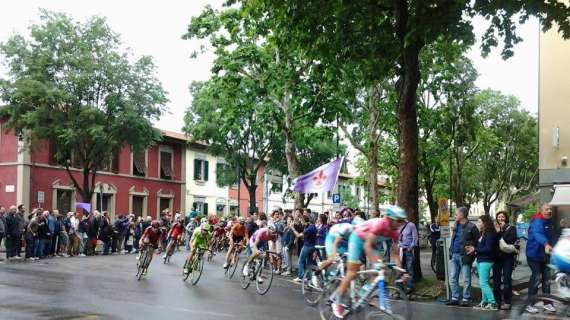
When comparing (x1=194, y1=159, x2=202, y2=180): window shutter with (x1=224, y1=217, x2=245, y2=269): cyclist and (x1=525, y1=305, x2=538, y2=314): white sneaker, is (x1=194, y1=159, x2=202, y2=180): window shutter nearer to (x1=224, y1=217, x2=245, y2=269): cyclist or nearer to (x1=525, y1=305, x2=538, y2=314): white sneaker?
(x1=224, y1=217, x2=245, y2=269): cyclist

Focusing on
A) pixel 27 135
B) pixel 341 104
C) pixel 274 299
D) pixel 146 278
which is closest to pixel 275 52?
pixel 341 104

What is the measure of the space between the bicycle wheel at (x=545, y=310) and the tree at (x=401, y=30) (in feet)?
26.4

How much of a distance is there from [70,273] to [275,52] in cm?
1100

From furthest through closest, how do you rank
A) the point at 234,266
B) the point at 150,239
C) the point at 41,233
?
the point at 41,233 → the point at 234,266 → the point at 150,239

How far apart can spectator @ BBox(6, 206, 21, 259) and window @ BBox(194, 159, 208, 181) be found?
1127 inches

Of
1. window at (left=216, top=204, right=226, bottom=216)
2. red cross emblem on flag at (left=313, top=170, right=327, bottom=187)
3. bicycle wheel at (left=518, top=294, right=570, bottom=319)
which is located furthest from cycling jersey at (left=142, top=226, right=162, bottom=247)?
window at (left=216, top=204, right=226, bottom=216)

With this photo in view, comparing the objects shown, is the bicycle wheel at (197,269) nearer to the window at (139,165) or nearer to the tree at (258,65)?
the tree at (258,65)

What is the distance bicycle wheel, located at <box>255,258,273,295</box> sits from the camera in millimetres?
14305

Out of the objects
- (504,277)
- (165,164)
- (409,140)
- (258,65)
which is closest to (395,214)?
(504,277)

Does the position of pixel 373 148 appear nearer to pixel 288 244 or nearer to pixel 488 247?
pixel 288 244

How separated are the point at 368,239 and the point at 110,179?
36.2m

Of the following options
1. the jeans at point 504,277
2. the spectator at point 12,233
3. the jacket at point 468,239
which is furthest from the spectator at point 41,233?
the jeans at point 504,277

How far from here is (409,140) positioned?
52.5ft

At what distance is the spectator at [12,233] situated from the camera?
2322 centimetres
